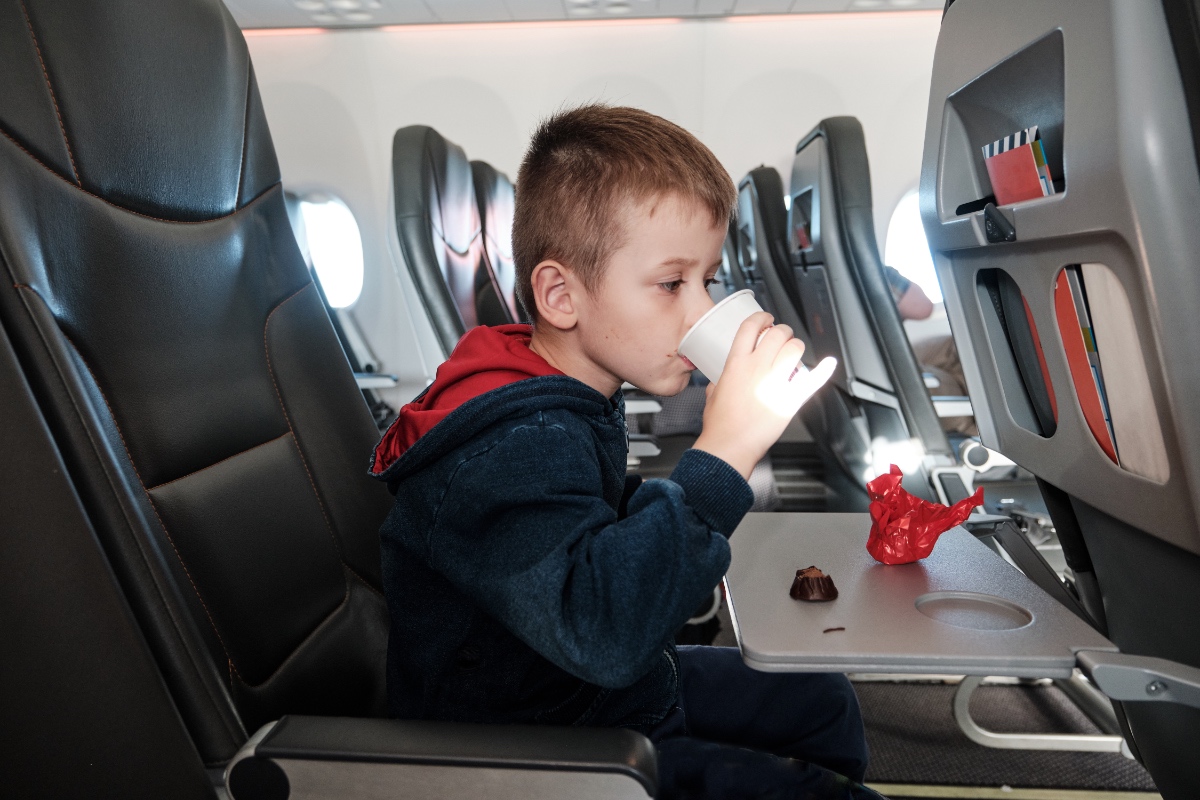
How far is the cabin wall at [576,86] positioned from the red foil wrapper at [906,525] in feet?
15.5

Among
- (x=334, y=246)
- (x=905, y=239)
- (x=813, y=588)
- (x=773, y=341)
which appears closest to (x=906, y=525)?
(x=813, y=588)

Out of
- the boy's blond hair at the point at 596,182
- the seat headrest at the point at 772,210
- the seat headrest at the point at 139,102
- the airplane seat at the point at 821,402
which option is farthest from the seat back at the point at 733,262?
the seat headrest at the point at 139,102

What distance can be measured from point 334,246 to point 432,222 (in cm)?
393

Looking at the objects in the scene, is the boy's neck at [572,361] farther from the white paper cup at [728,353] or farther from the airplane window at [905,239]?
the airplane window at [905,239]

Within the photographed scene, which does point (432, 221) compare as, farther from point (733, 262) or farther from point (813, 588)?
point (733, 262)

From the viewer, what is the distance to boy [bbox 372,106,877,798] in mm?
718

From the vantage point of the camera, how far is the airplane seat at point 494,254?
10.5 ft

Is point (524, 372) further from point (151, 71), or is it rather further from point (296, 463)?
point (151, 71)

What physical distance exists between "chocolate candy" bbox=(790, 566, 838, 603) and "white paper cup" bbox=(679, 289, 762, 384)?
222mm

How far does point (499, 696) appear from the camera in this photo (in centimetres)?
90

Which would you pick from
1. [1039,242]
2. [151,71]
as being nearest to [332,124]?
[151,71]

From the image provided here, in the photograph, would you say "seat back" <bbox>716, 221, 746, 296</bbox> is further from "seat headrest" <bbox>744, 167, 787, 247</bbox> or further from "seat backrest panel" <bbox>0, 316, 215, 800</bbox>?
"seat backrest panel" <bbox>0, 316, 215, 800</bbox>

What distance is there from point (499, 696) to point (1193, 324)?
74 cm

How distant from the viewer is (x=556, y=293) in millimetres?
1010
